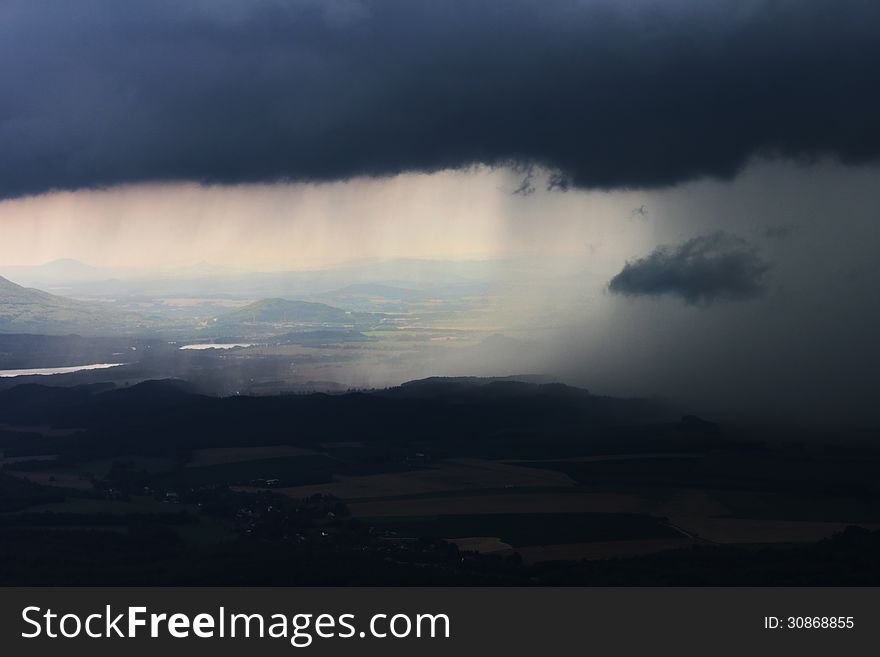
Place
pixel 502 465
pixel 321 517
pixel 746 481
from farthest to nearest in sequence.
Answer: pixel 502 465 → pixel 746 481 → pixel 321 517

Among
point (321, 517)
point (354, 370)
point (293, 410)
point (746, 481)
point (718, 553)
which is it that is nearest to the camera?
point (718, 553)

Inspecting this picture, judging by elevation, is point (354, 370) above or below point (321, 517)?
above

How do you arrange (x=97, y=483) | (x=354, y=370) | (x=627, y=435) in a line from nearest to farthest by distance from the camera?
(x=97, y=483) → (x=627, y=435) → (x=354, y=370)

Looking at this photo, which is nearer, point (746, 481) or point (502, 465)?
point (746, 481)

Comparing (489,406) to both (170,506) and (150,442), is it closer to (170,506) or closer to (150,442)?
(150,442)

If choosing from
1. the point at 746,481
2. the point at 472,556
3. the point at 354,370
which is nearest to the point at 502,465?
the point at 746,481

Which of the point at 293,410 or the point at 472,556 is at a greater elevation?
the point at 293,410

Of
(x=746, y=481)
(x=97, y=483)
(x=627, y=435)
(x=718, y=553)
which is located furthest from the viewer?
(x=627, y=435)

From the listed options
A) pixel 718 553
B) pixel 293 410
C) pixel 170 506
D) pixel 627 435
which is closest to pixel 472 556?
pixel 718 553

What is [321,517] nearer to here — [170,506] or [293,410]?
[170,506]
